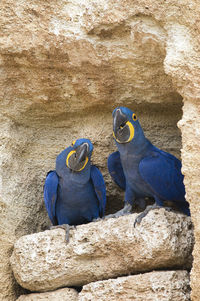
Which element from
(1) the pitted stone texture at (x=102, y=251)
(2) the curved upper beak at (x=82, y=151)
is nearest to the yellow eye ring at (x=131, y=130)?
(2) the curved upper beak at (x=82, y=151)

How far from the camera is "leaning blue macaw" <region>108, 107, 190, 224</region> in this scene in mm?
3113

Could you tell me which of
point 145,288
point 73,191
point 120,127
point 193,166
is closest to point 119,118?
point 120,127

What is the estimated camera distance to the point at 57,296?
9.54ft

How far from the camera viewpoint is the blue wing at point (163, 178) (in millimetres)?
3109

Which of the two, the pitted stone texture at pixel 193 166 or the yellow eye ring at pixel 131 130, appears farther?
the yellow eye ring at pixel 131 130

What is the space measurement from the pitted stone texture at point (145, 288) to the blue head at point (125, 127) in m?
0.91

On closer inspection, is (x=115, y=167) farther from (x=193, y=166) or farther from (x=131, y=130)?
(x=193, y=166)

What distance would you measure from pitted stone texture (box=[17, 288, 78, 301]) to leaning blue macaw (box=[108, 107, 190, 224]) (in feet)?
2.26

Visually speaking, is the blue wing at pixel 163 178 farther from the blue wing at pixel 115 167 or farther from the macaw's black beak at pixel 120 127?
the blue wing at pixel 115 167

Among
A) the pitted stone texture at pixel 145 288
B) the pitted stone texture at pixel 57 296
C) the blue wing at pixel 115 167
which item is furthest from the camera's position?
the blue wing at pixel 115 167

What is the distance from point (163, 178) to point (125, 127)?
0.41m

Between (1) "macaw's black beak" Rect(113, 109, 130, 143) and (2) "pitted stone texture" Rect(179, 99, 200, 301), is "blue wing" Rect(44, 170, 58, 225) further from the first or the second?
(2) "pitted stone texture" Rect(179, 99, 200, 301)

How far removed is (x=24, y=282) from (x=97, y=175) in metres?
0.87

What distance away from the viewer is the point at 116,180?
3.54 m
